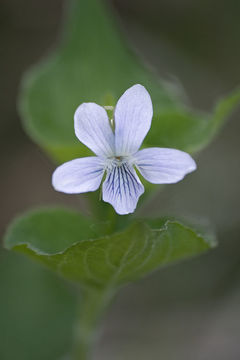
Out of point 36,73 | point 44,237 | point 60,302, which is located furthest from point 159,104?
point 60,302

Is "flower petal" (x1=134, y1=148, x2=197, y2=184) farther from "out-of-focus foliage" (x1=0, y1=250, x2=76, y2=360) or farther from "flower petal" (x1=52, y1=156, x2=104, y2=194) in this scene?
"out-of-focus foliage" (x1=0, y1=250, x2=76, y2=360)

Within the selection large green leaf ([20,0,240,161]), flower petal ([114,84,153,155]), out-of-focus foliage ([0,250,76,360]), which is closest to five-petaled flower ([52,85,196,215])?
flower petal ([114,84,153,155])

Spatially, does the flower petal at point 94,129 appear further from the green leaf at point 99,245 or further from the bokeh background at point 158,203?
the bokeh background at point 158,203

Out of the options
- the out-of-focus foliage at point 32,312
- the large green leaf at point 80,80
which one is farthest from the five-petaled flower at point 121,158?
the out-of-focus foliage at point 32,312

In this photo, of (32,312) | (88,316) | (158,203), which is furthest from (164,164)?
(158,203)

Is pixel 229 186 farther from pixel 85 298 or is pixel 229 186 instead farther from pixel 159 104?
pixel 85 298

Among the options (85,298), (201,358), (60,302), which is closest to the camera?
(85,298)
